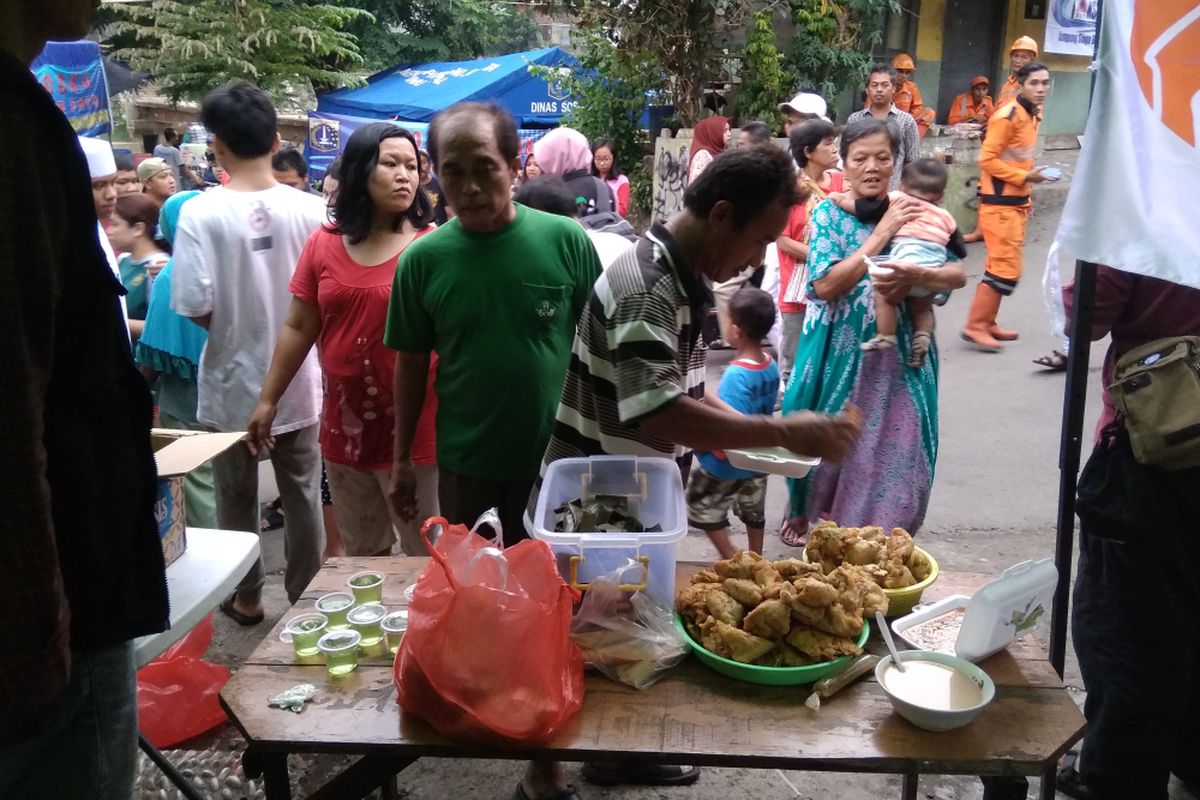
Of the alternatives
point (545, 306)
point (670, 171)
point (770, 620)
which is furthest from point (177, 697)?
point (670, 171)

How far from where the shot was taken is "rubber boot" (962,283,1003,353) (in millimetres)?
6895

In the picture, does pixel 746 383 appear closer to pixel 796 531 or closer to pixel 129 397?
pixel 796 531

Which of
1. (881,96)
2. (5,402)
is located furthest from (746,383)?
(881,96)

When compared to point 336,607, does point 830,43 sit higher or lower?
higher

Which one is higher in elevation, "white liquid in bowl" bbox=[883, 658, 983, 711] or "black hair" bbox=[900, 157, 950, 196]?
"black hair" bbox=[900, 157, 950, 196]

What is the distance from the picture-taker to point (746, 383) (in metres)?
3.63

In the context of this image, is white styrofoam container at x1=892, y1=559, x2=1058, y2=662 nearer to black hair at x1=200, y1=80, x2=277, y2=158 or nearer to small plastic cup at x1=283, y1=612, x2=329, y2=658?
small plastic cup at x1=283, y1=612, x2=329, y2=658

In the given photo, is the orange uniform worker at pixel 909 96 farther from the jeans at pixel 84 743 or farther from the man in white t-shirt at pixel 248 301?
the jeans at pixel 84 743

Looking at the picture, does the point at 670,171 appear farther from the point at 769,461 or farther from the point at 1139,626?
the point at 1139,626

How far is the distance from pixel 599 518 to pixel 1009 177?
581 centimetres

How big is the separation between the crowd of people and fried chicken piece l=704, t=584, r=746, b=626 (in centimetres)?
30

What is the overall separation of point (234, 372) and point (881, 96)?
19.4 feet

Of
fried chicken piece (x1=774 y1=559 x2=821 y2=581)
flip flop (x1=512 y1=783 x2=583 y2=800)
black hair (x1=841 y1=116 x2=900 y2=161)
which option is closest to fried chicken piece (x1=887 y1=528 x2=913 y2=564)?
fried chicken piece (x1=774 y1=559 x2=821 y2=581)

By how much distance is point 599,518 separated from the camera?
188 centimetres
